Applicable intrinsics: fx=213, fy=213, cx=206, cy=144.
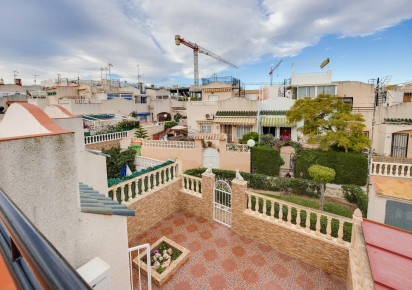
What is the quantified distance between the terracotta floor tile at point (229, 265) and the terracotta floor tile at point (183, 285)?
3.81 feet

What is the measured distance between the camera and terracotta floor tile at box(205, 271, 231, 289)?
22.2ft

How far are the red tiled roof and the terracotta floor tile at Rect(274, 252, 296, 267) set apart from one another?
113 inches

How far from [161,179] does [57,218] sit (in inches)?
307

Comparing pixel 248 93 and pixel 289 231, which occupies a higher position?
pixel 248 93

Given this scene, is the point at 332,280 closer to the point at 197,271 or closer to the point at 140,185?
the point at 197,271

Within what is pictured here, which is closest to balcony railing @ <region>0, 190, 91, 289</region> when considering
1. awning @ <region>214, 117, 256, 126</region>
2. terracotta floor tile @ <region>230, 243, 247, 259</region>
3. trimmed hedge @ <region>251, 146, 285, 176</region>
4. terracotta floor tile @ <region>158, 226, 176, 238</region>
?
terracotta floor tile @ <region>230, 243, 247, 259</region>

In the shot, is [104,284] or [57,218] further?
[104,284]

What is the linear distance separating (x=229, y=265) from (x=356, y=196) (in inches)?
451

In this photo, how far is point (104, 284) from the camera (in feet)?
11.4

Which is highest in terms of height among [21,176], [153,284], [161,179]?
[21,176]

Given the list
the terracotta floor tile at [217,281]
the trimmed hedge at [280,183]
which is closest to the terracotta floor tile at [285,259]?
the terracotta floor tile at [217,281]

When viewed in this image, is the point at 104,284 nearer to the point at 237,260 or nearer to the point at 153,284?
the point at 153,284

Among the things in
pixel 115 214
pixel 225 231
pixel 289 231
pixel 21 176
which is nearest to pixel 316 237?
pixel 289 231

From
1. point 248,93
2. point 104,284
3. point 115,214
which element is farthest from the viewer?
point 248,93
